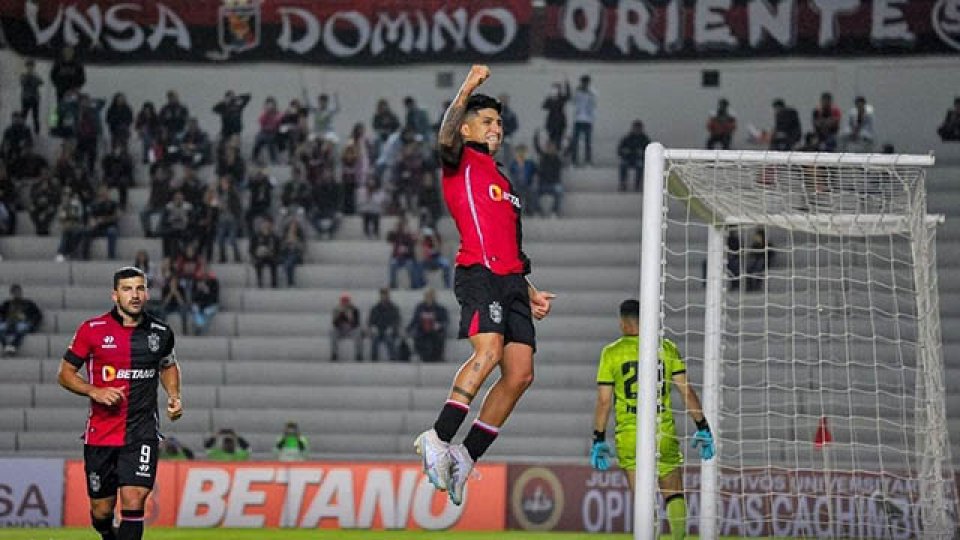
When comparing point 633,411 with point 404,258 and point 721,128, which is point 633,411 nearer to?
point 404,258

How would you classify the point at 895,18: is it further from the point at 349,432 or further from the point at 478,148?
the point at 478,148

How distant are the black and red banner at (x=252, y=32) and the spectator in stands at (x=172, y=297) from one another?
5.00 metres

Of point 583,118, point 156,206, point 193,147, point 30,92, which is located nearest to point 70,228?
point 156,206

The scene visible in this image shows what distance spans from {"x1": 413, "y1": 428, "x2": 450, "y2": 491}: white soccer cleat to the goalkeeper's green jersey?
3.92 m

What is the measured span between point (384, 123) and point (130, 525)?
20.1m

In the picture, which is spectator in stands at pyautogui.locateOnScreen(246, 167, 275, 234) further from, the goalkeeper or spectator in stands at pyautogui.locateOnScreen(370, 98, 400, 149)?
the goalkeeper

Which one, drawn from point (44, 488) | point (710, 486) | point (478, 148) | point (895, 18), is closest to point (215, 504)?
point (44, 488)

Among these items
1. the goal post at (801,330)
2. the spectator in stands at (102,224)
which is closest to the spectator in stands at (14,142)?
the spectator in stands at (102,224)

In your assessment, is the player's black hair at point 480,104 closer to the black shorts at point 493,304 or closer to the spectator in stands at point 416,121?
the black shorts at point 493,304

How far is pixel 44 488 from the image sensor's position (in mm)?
20922

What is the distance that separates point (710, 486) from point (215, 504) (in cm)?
785

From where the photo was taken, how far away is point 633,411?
512 inches

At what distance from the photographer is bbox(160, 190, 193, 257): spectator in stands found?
28.8 m

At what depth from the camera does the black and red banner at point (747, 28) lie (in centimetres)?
2925
